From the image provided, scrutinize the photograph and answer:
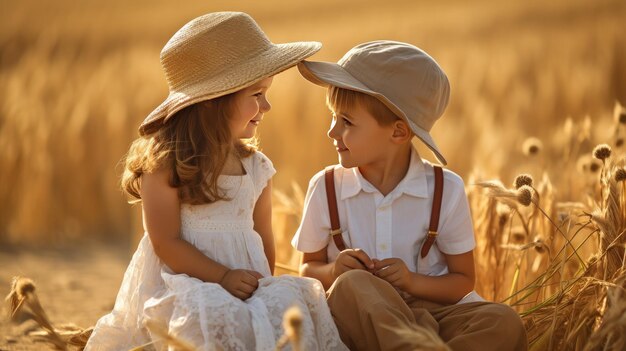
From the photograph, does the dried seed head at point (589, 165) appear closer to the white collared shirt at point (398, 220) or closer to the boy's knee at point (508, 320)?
the white collared shirt at point (398, 220)

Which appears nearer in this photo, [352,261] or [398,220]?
[352,261]

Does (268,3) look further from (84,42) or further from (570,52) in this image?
Answer: (570,52)

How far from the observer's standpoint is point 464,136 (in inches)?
230

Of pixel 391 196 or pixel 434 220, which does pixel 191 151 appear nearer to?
pixel 391 196

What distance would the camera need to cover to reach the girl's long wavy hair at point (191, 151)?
290cm

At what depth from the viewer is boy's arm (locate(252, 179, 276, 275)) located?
3225 millimetres

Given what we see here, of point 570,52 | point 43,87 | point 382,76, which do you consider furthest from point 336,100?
point 570,52

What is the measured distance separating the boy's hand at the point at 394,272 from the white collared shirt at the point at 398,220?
14 centimetres

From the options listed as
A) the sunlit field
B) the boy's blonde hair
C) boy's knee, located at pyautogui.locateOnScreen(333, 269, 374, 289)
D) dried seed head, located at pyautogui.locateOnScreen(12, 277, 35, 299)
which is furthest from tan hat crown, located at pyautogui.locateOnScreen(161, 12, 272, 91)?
dried seed head, located at pyautogui.locateOnScreen(12, 277, 35, 299)

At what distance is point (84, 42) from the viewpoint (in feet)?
27.0

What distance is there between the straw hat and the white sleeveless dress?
30cm

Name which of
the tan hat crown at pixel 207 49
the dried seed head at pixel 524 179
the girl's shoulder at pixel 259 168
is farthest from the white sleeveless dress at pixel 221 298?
the dried seed head at pixel 524 179

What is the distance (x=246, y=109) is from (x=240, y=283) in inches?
22.2

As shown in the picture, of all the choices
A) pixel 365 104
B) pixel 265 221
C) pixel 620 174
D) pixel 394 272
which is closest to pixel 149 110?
pixel 265 221
